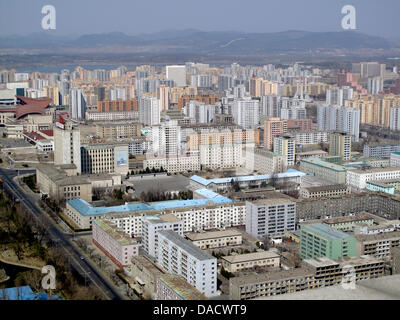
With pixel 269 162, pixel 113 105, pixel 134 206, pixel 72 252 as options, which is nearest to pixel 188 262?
pixel 72 252

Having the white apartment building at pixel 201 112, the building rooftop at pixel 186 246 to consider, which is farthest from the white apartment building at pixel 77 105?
the building rooftop at pixel 186 246

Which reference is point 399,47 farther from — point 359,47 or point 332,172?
point 332,172

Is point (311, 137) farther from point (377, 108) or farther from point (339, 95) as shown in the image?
point (339, 95)

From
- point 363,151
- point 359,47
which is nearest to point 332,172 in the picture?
point 363,151

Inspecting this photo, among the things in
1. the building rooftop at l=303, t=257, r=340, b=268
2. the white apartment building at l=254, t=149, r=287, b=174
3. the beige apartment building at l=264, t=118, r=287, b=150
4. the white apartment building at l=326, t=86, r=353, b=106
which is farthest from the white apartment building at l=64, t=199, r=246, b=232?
the white apartment building at l=326, t=86, r=353, b=106

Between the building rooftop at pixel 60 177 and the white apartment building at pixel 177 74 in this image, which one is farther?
the white apartment building at pixel 177 74

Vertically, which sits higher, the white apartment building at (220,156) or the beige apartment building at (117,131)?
the beige apartment building at (117,131)

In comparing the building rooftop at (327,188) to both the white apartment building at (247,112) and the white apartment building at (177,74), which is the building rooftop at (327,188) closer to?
the white apartment building at (247,112)
